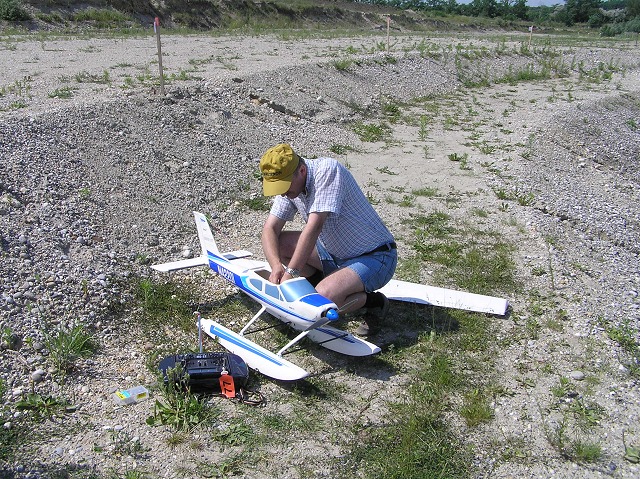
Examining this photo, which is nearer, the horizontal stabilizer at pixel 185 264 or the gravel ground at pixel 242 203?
the gravel ground at pixel 242 203

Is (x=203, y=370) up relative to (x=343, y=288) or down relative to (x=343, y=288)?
down

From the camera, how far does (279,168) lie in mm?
5090

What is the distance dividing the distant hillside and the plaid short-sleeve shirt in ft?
91.0

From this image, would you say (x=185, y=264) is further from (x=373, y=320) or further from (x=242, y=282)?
(x=373, y=320)

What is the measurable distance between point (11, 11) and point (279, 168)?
92.1 feet

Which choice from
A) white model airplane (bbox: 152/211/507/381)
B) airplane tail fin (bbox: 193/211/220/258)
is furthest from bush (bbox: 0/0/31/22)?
white model airplane (bbox: 152/211/507/381)

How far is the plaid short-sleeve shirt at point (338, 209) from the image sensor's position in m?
5.22

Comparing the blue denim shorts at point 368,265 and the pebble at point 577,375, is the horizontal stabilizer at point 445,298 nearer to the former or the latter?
the blue denim shorts at point 368,265

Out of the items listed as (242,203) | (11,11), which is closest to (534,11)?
Result: (11,11)

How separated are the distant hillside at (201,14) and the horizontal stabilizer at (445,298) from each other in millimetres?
A: 27737

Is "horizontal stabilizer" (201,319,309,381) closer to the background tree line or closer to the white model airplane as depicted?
the white model airplane

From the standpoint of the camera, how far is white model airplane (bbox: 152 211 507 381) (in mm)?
5035

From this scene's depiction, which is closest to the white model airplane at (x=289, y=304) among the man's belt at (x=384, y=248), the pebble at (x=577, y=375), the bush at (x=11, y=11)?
the man's belt at (x=384, y=248)

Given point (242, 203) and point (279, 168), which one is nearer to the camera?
point (279, 168)
